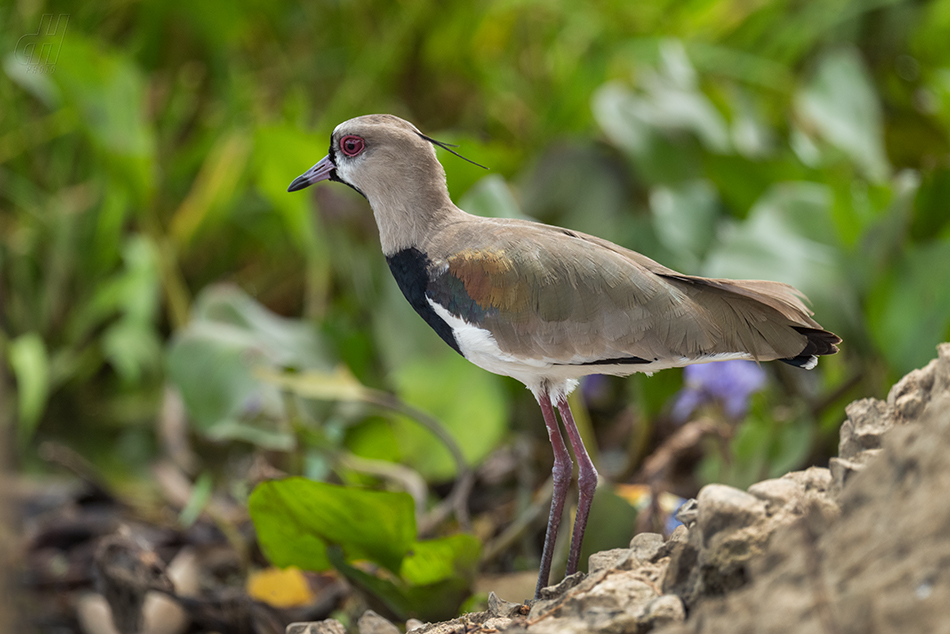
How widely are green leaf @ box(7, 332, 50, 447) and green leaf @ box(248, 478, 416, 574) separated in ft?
4.66

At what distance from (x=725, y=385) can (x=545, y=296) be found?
93 centimetres

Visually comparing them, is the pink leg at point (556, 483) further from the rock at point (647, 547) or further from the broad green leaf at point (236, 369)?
the broad green leaf at point (236, 369)

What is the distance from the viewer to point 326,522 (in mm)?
1678

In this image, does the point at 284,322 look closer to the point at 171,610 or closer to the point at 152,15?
the point at 171,610

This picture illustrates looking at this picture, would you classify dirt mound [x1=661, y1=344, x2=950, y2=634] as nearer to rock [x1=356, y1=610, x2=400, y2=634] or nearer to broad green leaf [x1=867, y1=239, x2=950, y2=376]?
rock [x1=356, y1=610, x2=400, y2=634]

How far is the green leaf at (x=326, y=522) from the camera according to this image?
161cm

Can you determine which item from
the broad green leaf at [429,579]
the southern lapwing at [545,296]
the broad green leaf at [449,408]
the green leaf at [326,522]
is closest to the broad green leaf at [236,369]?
the broad green leaf at [449,408]

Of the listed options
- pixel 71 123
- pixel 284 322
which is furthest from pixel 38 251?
pixel 284 322

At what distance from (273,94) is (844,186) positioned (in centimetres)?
261

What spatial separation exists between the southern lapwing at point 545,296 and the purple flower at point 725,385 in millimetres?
739

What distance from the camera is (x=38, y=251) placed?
3422mm

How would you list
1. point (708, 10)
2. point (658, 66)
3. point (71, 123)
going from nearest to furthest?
1. point (71, 123)
2. point (658, 66)
3. point (708, 10)

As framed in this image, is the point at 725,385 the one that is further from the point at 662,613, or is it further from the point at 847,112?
the point at 847,112

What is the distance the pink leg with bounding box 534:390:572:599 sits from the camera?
4.74ft
